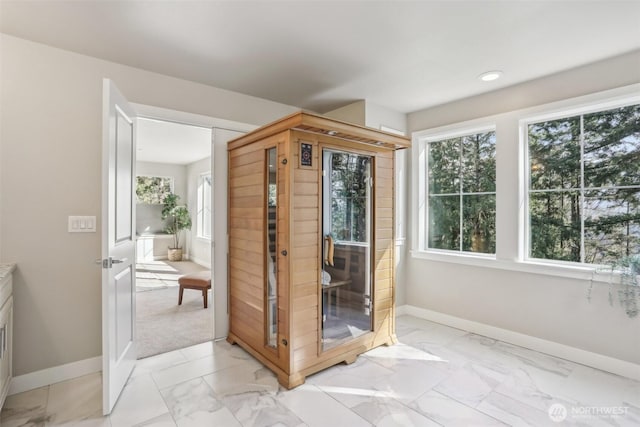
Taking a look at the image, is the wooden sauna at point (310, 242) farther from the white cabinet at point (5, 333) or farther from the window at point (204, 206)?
the window at point (204, 206)

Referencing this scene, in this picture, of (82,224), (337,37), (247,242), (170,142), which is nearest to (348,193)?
(247,242)

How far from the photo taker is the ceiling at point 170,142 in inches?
189

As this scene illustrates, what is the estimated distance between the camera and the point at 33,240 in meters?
2.35

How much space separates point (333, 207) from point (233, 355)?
159 centimetres

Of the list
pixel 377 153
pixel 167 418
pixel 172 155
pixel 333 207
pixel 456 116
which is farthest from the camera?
pixel 172 155

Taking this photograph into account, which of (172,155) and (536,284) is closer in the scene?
(536,284)

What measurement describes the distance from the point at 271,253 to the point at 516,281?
7.72 ft

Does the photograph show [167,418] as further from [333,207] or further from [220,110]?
[220,110]

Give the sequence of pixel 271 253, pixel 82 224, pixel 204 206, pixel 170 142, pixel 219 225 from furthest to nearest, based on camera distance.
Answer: pixel 204 206 < pixel 170 142 < pixel 219 225 < pixel 271 253 < pixel 82 224

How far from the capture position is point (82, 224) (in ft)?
8.21

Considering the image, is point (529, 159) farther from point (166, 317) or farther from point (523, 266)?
point (166, 317)

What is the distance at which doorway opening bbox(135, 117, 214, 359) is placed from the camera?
15.5ft

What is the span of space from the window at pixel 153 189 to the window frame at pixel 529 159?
7.83 metres

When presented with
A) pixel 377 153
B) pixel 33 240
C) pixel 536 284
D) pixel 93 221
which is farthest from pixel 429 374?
pixel 33 240
